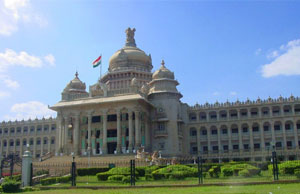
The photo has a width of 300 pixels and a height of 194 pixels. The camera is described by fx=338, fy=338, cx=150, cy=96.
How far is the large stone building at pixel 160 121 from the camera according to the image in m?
56.2

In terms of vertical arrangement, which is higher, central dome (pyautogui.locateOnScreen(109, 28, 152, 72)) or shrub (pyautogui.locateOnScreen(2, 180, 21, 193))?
central dome (pyautogui.locateOnScreen(109, 28, 152, 72))

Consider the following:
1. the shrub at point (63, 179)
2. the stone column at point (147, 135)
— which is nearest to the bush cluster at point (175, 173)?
the shrub at point (63, 179)

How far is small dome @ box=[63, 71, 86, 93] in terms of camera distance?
6291 centimetres

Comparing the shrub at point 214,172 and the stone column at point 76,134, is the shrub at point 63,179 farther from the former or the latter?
the stone column at point 76,134

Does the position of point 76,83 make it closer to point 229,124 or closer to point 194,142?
point 194,142

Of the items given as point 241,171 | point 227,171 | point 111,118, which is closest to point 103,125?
point 111,118

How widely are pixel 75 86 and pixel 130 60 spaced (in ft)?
41.9

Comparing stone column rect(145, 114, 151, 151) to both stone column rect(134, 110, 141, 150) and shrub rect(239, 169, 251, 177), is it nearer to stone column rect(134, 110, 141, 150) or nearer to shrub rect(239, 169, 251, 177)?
stone column rect(134, 110, 141, 150)

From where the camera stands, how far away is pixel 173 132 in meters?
58.7

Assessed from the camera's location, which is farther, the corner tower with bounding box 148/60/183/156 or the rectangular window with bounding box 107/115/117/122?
the rectangular window with bounding box 107/115/117/122

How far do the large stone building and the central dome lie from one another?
8.1 inches

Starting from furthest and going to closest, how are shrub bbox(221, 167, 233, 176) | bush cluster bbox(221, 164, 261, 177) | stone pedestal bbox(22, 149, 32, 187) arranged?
shrub bbox(221, 167, 233, 176) < bush cluster bbox(221, 164, 261, 177) < stone pedestal bbox(22, 149, 32, 187)

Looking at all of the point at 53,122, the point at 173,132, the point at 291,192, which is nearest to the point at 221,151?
the point at 173,132

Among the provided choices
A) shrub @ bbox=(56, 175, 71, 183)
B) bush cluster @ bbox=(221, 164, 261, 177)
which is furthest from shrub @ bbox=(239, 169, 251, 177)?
shrub @ bbox=(56, 175, 71, 183)
